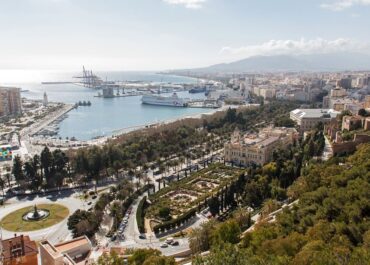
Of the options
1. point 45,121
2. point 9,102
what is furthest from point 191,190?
point 9,102

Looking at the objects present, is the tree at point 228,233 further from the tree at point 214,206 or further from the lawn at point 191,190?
the lawn at point 191,190

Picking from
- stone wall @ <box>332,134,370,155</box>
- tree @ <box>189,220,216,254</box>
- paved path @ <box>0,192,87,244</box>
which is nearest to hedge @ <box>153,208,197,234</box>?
tree @ <box>189,220,216,254</box>

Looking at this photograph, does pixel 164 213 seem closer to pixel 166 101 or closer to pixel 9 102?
pixel 9 102

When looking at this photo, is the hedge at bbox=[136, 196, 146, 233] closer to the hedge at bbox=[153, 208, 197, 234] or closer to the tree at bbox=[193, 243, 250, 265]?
the hedge at bbox=[153, 208, 197, 234]

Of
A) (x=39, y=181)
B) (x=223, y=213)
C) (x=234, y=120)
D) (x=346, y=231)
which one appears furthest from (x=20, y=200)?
(x=234, y=120)

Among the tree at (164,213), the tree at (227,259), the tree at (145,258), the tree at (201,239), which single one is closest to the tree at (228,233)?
the tree at (201,239)

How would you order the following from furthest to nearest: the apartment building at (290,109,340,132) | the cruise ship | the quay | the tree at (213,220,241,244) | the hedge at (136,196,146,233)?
1. the cruise ship
2. the quay
3. the apartment building at (290,109,340,132)
4. the hedge at (136,196,146,233)
5. the tree at (213,220,241,244)

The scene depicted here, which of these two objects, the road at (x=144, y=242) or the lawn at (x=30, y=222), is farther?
the lawn at (x=30, y=222)

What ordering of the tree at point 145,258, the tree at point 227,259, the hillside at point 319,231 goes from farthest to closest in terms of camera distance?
the tree at point 145,258
the hillside at point 319,231
the tree at point 227,259
